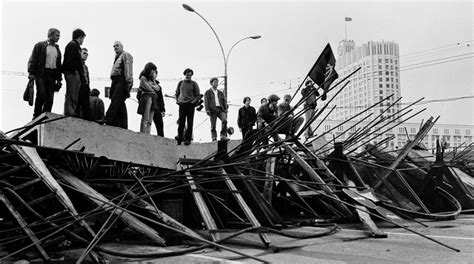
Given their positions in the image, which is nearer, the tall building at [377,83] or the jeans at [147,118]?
the jeans at [147,118]

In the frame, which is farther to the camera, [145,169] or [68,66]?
[145,169]

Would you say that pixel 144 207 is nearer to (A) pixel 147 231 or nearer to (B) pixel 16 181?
(A) pixel 147 231

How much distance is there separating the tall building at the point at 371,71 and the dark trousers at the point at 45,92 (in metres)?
34.9

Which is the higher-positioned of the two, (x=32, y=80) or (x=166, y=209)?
(x=32, y=80)

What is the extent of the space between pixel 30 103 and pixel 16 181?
6.16 feet

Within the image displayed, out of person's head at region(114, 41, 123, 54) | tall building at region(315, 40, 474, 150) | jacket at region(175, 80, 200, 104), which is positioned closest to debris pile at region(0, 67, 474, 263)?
jacket at region(175, 80, 200, 104)

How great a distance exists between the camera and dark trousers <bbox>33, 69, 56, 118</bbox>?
309 inches

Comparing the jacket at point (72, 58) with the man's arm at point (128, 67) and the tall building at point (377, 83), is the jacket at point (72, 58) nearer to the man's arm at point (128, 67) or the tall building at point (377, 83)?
the man's arm at point (128, 67)

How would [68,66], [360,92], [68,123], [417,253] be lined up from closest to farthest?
1. [417,253]
2. [68,123]
3. [68,66]
4. [360,92]

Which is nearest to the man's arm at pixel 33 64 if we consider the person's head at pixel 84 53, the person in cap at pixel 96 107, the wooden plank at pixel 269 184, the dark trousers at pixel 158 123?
the person's head at pixel 84 53

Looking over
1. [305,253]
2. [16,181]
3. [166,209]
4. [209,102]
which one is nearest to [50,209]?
[16,181]

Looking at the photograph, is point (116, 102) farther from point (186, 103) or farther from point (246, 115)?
point (246, 115)

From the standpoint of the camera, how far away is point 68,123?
295 inches

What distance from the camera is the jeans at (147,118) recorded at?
955cm
